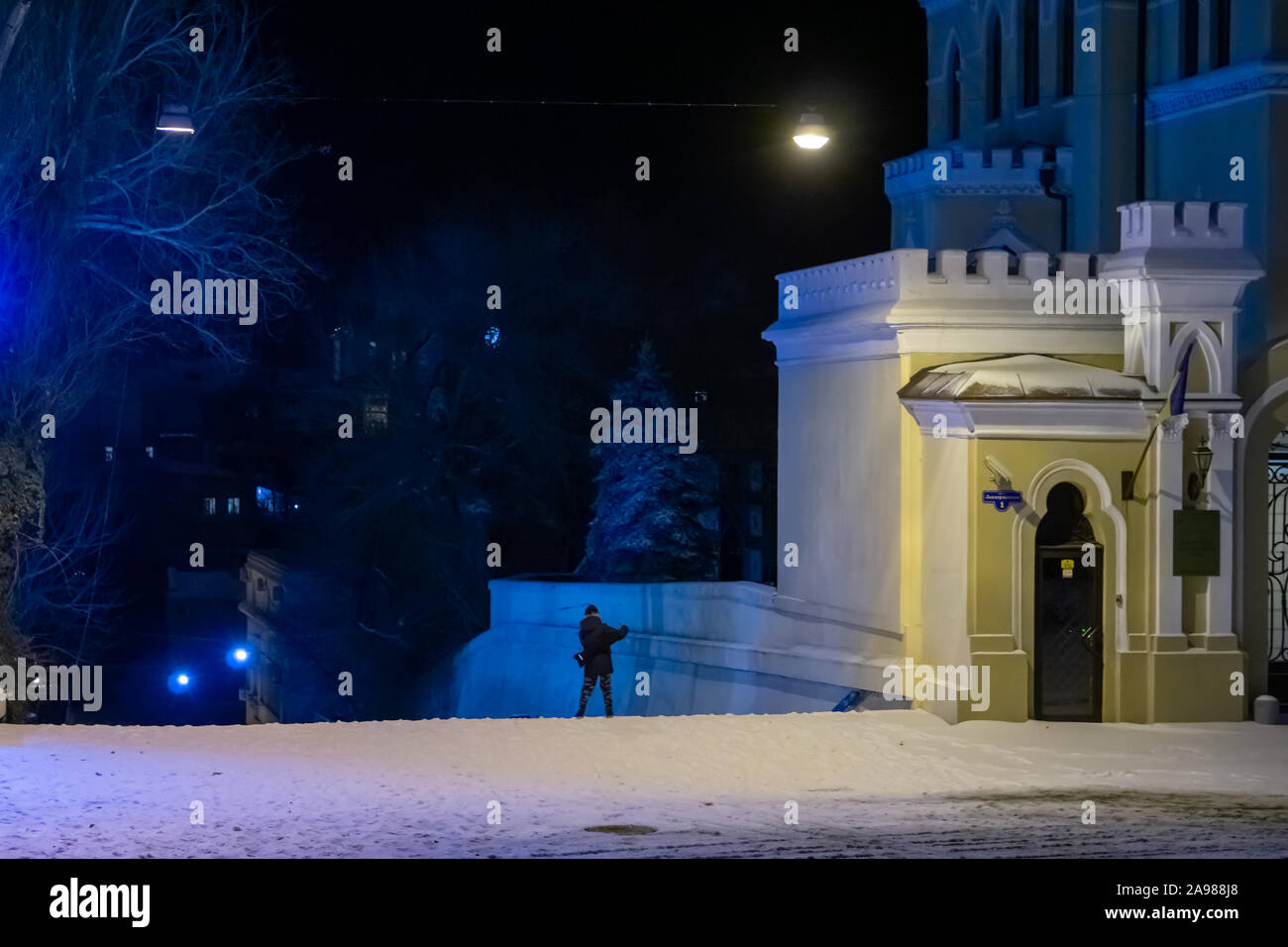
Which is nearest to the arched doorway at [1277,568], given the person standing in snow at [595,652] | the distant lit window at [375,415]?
the person standing in snow at [595,652]

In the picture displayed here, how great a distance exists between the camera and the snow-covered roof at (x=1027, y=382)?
20453 mm

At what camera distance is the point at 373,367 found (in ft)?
153

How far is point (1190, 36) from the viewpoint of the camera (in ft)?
99.9

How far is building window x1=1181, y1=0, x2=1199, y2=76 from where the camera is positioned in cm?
3016

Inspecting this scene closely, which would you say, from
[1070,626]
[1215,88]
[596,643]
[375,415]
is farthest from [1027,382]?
[375,415]

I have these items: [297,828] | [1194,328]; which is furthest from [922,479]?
[297,828]

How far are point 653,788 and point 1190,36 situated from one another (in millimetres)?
19025

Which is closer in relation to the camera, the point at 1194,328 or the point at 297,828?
the point at 297,828

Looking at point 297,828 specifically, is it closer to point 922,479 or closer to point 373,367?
point 922,479

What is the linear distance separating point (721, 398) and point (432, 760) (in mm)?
31155

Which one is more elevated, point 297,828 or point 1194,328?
point 1194,328

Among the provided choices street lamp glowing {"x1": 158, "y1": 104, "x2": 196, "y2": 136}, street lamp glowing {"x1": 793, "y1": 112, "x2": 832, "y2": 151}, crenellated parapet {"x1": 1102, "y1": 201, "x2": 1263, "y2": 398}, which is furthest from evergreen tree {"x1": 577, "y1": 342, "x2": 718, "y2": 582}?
street lamp glowing {"x1": 158, "y1": 104, "x2": 196, "y2": 136}

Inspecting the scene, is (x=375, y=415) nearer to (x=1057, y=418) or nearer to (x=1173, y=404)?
(x=1057, y=418)

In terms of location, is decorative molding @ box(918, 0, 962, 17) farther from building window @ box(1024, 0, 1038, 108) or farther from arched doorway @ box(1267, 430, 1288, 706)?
arched doorway @ box(1267, 430, 1288, 706)
